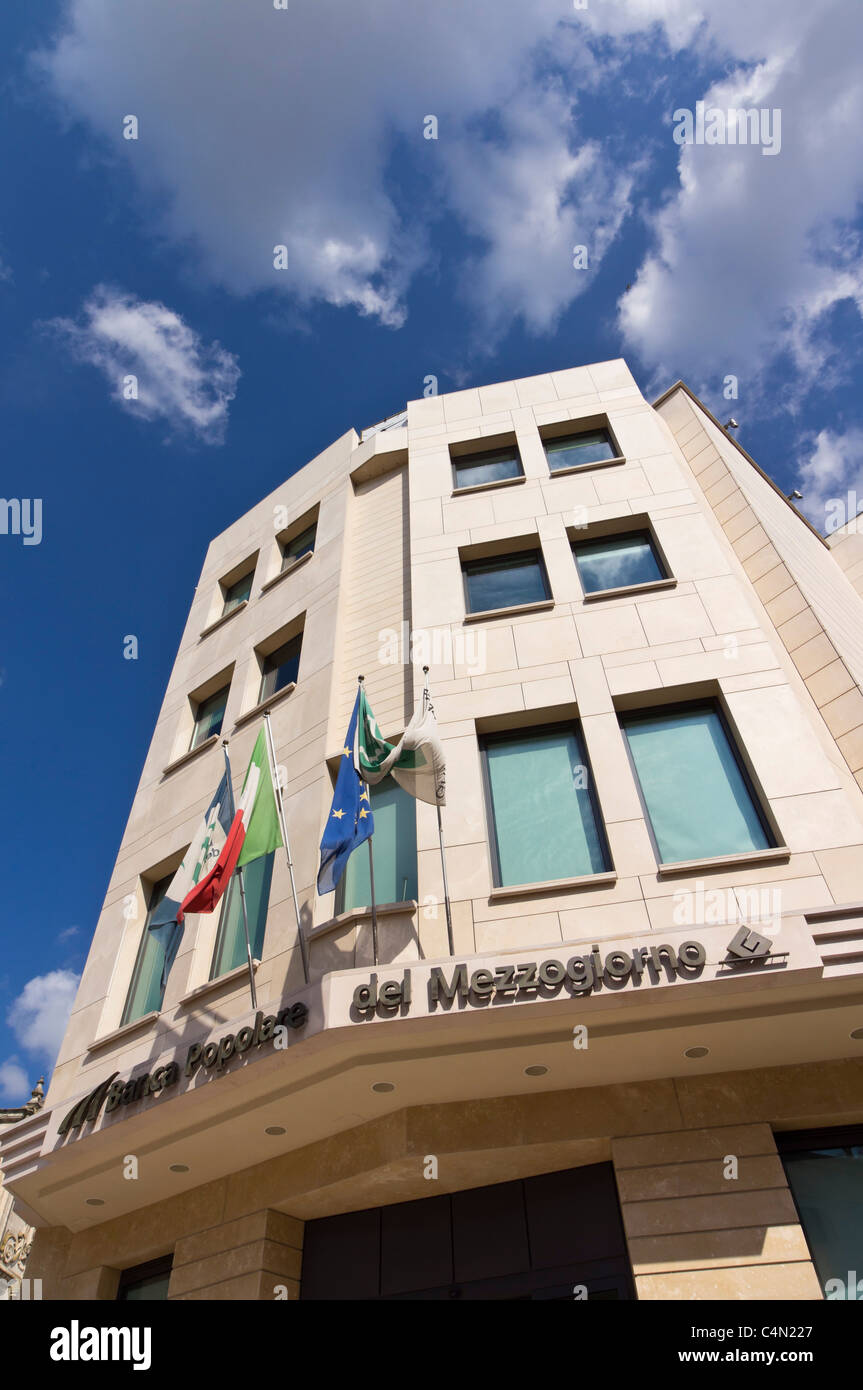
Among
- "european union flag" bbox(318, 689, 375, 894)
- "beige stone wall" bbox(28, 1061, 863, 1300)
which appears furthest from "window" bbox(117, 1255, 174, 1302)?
"european union flag" bbox(318, 689, 375, 894)

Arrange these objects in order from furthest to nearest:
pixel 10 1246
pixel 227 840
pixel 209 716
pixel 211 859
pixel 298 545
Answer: pixel 10 1246
pixel 298 545
pixel 209 716
pixel 211 859
pixel 227 840

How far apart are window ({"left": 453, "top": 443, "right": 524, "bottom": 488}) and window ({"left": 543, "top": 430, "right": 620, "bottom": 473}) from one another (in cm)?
74

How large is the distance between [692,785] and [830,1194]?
477 centimetres

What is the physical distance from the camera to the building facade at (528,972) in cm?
889

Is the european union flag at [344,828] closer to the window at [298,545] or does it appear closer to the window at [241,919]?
the window at [241,919]

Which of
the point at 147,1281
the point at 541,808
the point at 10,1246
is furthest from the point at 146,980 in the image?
the point at 10,1246

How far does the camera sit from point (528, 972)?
8.81 meters

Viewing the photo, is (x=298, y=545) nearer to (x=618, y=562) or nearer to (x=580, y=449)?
(x=580, y=449)

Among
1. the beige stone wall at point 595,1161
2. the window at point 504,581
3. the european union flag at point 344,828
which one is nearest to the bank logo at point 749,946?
the beige stone wall at point 595,1161

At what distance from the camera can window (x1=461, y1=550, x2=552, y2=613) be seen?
49.3ft

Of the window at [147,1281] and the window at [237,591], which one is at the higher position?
the window at [237,591]

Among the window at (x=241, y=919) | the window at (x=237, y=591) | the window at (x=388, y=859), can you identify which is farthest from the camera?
the window at (x=237, y=591)

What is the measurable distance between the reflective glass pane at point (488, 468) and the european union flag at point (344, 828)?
904 centimetres
